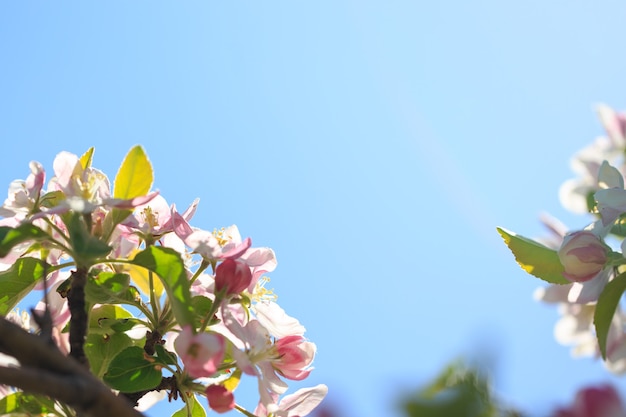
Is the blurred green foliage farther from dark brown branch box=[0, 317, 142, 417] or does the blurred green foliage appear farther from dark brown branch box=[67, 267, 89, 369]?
dark brown branch box=[67, 267, 89, 369]

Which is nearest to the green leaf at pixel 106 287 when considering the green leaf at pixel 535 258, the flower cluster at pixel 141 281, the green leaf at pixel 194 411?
the flower cluster at pixel 141 281

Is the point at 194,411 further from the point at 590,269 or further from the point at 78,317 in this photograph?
the point at 590,269

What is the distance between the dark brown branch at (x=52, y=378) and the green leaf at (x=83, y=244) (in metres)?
0.34

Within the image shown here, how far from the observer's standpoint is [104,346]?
4.13 feet

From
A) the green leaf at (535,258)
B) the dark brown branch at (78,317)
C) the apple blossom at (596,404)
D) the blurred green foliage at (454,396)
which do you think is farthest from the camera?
the green leaf at (535,258)

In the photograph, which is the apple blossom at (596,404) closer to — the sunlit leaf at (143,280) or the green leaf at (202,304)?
the green leaf at (202,304)

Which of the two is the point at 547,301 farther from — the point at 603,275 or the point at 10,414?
the point at 10,414

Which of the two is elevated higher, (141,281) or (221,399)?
(141,281)

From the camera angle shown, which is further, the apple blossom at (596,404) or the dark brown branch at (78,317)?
the dark brown branch at (78,317)

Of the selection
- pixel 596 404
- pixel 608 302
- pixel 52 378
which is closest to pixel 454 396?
pixel 596 404

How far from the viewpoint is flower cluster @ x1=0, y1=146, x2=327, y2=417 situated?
1099 mm

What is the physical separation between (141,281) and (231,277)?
0.25m

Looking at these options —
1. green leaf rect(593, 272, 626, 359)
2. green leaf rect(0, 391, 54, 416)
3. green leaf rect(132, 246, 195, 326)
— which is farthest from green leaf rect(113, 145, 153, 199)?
green leaf rect(593, 272, 626, 359)

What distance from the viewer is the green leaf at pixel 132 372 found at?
1.17 meters
